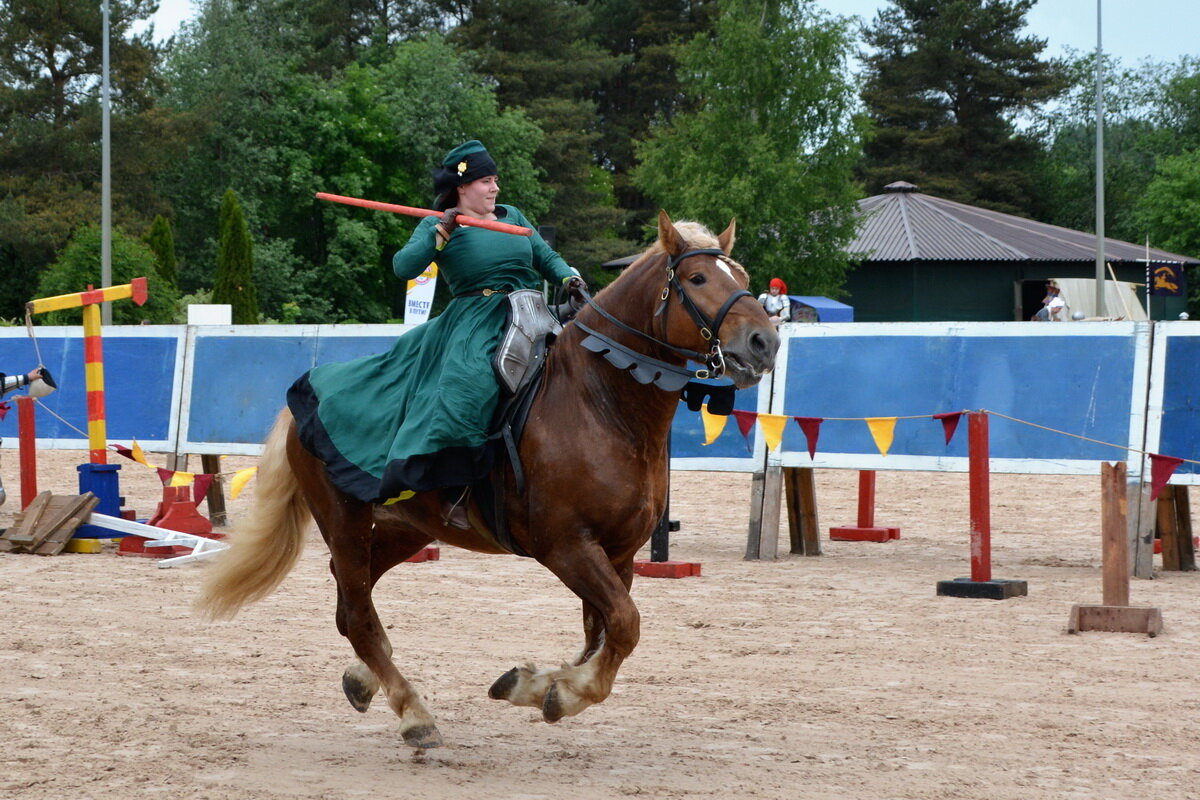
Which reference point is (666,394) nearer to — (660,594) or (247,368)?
(660,594)

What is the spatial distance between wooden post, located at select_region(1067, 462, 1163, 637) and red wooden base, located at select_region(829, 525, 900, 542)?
4.59 meters

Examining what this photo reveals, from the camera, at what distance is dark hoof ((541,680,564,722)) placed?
5.19 metres

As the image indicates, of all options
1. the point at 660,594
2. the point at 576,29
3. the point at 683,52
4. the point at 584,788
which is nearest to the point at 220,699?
the point at 584,788

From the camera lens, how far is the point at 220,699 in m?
6.52

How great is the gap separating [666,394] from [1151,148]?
68.6 metres

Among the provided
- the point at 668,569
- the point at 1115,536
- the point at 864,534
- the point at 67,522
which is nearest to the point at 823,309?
the point at 864,534

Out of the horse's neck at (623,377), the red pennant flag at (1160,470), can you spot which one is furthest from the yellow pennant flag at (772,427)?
the horse's neck at (623,377)

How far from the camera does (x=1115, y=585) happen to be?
8.48m

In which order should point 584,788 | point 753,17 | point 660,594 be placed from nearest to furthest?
point 584,788 → point 660,594 → point 753,17

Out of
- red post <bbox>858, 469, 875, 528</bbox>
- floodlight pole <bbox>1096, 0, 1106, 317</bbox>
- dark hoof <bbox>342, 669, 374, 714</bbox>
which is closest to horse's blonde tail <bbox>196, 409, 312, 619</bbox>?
dark hoof <bbox>342, 669, 374, 714</bbox>

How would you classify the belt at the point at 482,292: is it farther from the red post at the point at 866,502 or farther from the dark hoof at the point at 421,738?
the red post at the point at 866,502

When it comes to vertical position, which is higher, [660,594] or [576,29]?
[576,29]

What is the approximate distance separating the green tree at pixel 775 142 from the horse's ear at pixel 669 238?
32.0m

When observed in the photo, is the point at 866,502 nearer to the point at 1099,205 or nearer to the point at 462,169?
the point at 462,169
